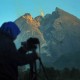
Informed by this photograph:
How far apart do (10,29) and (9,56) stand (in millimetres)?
417

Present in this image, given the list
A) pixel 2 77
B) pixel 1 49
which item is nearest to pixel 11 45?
pixel 1 49

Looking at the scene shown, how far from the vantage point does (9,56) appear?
556cm

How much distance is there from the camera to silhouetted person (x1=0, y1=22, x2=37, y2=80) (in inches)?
215

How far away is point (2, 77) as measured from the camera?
5410 mm

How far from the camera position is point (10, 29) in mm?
5648

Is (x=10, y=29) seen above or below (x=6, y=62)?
above

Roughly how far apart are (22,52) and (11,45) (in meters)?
0.38

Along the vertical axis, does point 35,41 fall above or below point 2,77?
above

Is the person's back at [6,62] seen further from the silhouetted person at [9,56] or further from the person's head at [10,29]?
the person's head at [10,29]

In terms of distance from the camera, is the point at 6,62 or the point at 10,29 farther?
the point at 10,29

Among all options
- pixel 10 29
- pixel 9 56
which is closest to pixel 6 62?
pixel 9 56

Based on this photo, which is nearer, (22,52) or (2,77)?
(2,77)

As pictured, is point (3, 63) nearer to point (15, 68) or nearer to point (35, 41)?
point (15, 68)

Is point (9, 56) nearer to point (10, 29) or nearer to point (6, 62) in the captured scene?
point (6, 62)
